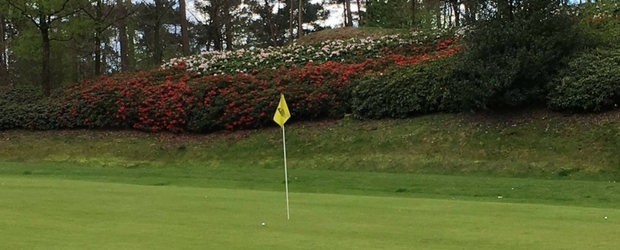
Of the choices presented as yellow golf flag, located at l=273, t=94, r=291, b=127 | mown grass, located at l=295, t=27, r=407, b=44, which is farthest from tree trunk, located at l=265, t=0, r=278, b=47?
yellow golf flag, located at l=273, t=94, r=291, b=127

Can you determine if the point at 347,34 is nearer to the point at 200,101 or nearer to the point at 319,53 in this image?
the point at 319,53

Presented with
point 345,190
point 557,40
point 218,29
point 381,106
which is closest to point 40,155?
point 381,106

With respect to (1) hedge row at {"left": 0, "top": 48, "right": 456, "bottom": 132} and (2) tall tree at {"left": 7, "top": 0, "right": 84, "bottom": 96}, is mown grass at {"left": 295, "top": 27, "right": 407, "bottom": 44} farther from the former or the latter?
(2) tall tree at {"left": 7, "top": 0, "right": 84, "bottom": 96}

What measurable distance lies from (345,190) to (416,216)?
19.5ft

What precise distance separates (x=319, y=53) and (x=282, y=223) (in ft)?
69.2

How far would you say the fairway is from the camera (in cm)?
657

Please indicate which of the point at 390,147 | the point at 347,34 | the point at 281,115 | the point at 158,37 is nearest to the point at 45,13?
the point at 347,34

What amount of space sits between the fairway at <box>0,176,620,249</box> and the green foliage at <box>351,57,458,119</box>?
9727 millimetres

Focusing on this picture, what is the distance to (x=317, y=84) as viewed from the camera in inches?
897

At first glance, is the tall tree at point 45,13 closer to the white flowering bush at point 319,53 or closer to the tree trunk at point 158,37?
the white flowering bush at point 319,53

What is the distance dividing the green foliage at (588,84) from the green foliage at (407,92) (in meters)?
3.02

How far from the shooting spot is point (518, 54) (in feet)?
59.2

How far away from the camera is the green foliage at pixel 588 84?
56.3 feet

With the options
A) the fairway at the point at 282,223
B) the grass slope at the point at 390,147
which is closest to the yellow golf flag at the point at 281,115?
the fairway at the point at 282,223
